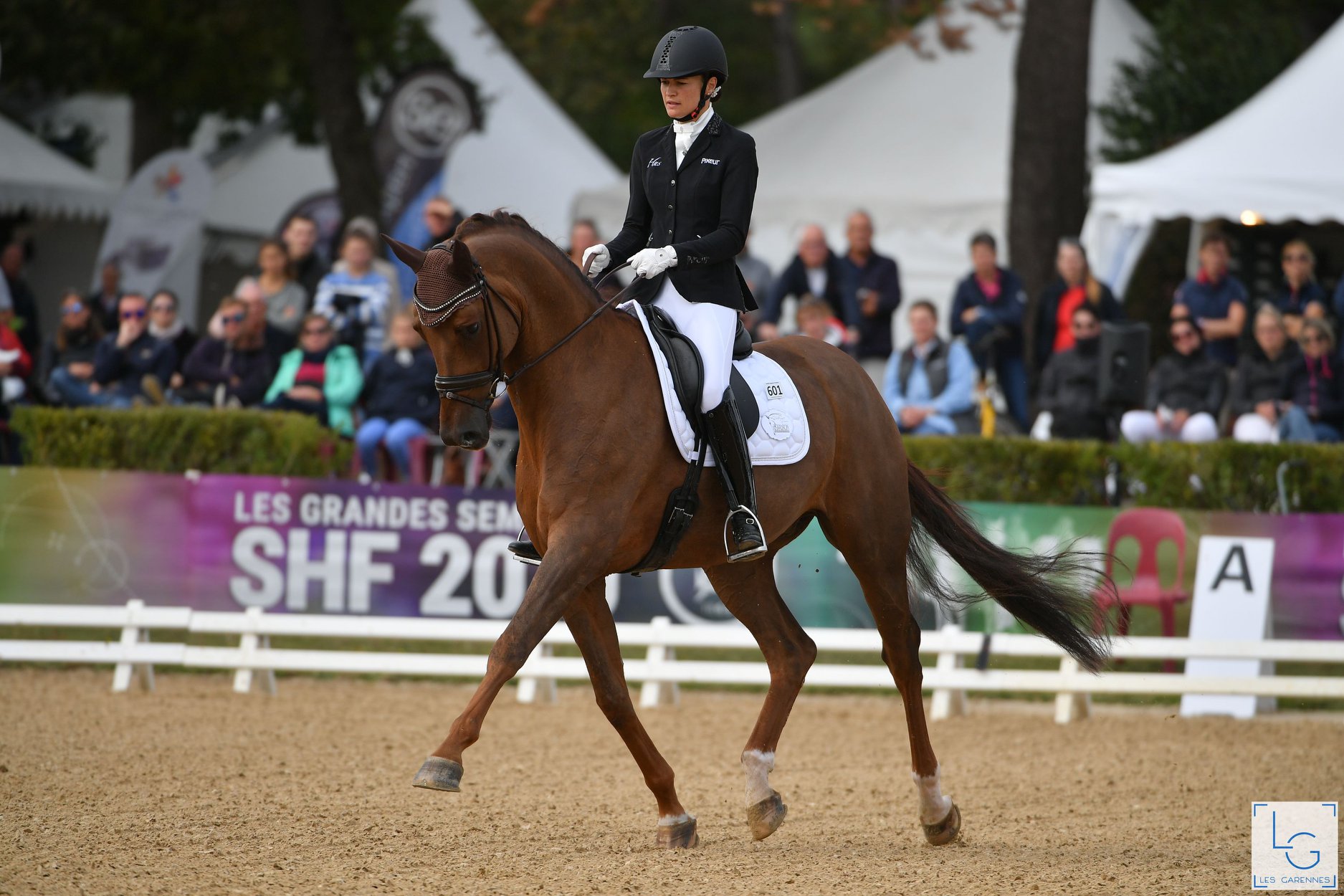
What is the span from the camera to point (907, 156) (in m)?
18.8

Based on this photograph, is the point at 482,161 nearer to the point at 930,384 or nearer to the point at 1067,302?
the point at 1067,302

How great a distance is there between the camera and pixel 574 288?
6.38m

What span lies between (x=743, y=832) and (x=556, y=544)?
1851 mm

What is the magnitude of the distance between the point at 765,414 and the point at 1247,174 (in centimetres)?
898

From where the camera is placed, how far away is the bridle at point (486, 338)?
227 inches

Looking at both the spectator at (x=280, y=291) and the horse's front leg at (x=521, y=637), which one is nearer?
the horse's front leg at (x=521, y=637)

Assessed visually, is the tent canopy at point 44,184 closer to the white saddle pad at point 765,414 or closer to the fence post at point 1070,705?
the fence post at point 1070,705

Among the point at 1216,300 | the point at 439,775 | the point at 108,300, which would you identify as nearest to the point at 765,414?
the point at 439,775

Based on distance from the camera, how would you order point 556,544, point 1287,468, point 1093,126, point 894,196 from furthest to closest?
point 1093,126
point 894,196
point 1287,468
point 556,544

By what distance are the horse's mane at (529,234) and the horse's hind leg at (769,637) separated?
150 cm

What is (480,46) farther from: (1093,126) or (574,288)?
(574,288)

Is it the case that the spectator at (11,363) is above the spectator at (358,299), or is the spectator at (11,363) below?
below

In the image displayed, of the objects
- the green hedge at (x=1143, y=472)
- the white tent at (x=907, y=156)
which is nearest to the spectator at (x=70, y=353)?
the white tent at (x=907, y=156)

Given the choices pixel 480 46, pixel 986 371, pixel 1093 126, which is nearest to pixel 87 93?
pixel 480 46
